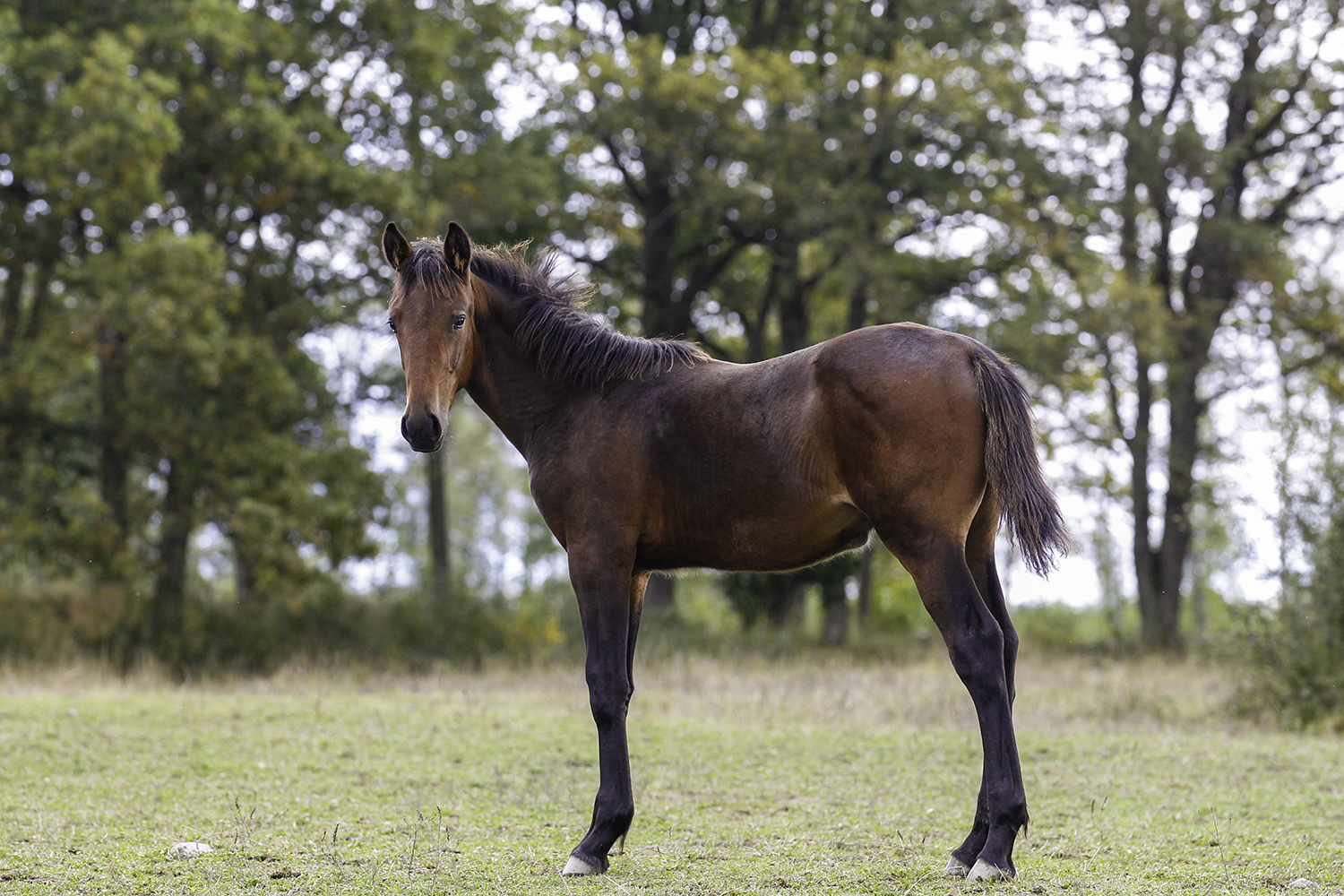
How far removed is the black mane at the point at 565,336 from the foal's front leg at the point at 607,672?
38.8 inches

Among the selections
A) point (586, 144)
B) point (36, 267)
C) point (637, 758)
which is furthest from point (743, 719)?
point (36, 267)

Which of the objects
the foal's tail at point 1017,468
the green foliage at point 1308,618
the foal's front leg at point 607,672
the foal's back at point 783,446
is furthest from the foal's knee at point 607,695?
the green foliage at point 1308,618

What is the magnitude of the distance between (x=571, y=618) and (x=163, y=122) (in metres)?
10.7

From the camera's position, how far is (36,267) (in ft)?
66.7

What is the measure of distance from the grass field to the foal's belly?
1.39 m

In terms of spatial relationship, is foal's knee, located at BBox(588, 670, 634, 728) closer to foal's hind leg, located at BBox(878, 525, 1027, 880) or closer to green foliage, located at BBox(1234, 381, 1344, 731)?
foal's hind leg, located at BBox(878, 525, 1027, 880)

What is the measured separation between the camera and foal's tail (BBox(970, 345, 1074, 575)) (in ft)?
16.2

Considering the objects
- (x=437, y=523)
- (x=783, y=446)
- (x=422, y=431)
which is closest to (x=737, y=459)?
(x=783, y=446)

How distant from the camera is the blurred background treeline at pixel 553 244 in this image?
1695cm

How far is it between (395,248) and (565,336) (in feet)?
3.06

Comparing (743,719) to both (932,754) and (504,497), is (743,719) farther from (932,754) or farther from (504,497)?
(504,497)

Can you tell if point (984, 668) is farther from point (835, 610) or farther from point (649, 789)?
point (835, 610)

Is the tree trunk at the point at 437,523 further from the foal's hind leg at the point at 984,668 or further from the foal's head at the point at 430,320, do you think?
the foal's hind leg at the point at 984,668

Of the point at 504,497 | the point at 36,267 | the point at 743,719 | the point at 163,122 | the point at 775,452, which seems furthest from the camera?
the point at 504,497
